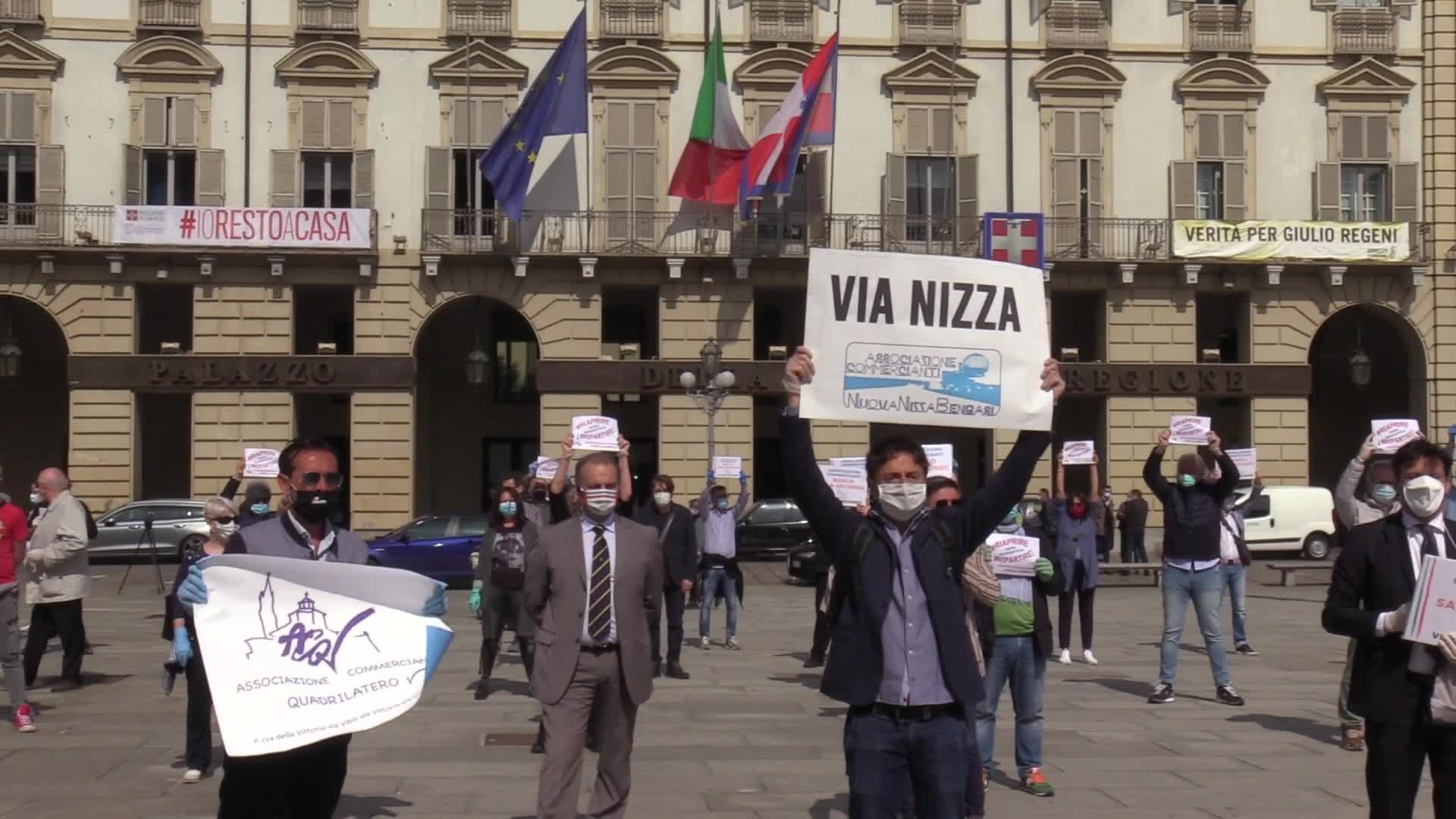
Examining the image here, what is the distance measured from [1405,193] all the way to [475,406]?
74.3 ft

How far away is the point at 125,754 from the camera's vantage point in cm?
1147

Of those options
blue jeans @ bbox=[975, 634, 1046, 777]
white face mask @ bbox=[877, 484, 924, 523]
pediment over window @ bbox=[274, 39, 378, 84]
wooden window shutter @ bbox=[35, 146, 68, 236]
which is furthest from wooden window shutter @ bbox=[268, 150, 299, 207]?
white face mask @ bbox=[877, 484, 924, 523]

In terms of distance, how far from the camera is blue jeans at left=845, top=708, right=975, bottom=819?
5.64 meters

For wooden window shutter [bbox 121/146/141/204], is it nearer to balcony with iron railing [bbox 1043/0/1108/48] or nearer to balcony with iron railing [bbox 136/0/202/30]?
balcony with iron railing [bbox 136/0/202/30]

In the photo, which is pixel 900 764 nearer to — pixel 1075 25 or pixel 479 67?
pixel 479 67

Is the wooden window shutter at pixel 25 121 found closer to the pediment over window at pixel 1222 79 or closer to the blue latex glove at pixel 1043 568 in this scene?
the pediment over window at pixel 1222 79

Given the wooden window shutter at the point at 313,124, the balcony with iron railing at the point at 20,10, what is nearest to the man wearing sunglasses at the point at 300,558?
the wooden window shutter at the point at 313,124

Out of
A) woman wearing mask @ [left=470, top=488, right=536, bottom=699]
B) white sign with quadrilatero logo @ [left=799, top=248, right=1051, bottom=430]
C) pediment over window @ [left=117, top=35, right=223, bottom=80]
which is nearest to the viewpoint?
white sign with quadrilatero logo @ [left=799, top=248, right=1051, bottom=430]

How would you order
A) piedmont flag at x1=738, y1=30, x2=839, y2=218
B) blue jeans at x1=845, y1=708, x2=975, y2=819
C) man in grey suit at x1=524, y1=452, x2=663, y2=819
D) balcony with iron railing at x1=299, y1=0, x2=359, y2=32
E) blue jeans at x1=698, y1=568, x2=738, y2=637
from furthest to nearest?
balcony with iron railing at x1=299, y1=0, x2=359, y2=32, piedmont flag at x1=738, y1=30, x2=839, y2=218, blue jeans at x1=698, y1=568, x2=738, y2=637, man in grey suit at x1=524, y1=452, x2=663, y2=819, blue jeans at x1=845, y1=708, x2=975, y2=819

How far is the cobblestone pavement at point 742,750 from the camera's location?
31.4 ft

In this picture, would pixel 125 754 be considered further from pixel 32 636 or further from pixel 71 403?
pixel 71 403

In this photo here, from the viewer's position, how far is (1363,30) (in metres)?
36.6

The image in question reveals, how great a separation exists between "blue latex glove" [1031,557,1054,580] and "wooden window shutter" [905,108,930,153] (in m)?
27.4

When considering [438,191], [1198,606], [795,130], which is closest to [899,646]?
[1198,606]
